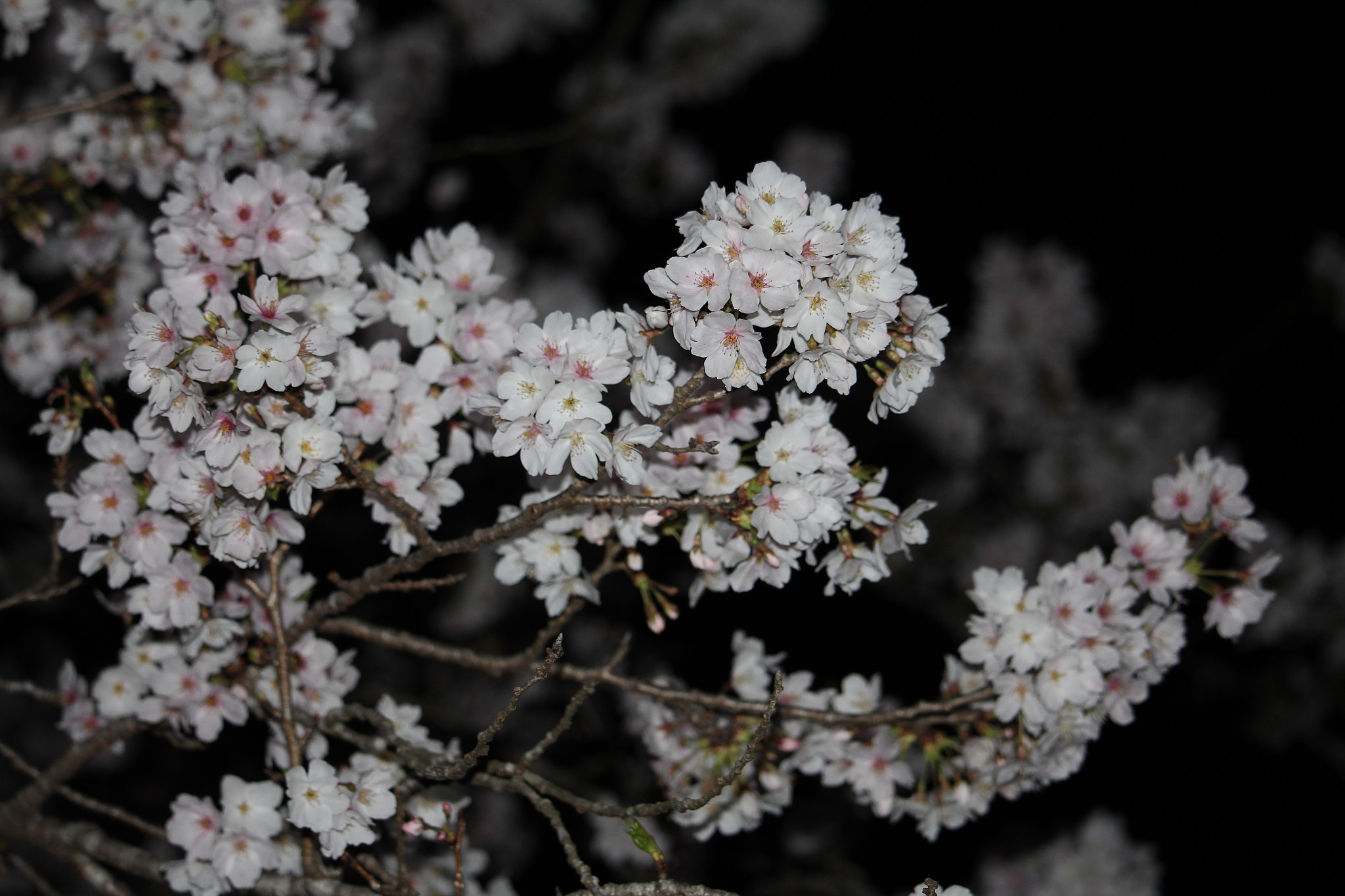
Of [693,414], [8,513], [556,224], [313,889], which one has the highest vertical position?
[556,224]

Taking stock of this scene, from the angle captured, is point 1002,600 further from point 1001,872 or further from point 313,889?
point 1001,872

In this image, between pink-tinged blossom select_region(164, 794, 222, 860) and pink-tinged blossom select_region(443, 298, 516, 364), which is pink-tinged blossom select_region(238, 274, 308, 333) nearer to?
pink-tinged blossom select_region(443, 298, 516, 364)

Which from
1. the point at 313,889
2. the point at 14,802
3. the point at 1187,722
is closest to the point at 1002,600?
the point at 313,889

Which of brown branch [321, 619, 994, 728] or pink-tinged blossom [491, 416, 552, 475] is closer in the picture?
pink-tinged blossom [491, 416, 552, 475]

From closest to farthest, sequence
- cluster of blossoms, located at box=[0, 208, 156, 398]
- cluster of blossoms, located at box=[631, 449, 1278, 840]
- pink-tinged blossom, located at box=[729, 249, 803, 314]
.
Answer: pink-tinged blossom, located at box=[729, 249, 803, 314] → cluster of blossoms, located at box=[631, 449, 1278, 840] → cluster of blossoms, located at box=[0, 208, 156, 398]

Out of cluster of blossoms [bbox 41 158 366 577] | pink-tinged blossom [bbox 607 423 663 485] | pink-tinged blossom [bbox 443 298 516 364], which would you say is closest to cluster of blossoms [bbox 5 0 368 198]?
cluster of blossoms [bbox 41 158 366 577]

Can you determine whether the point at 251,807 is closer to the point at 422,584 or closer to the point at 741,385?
the point at 422,584

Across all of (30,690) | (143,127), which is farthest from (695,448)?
(143,127)
